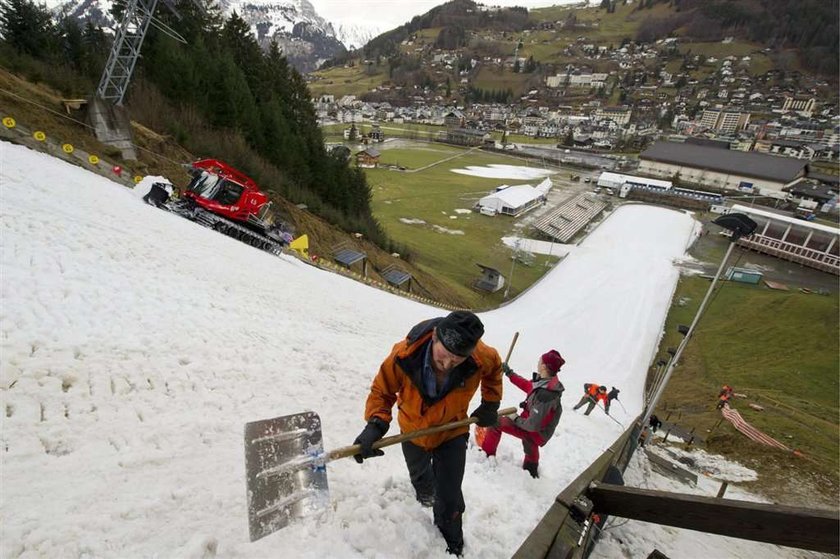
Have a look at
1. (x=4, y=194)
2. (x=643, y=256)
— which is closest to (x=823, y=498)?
(x=4, y=194)

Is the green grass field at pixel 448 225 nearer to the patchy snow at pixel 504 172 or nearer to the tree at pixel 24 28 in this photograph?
the patchy snow at pixel 504 172

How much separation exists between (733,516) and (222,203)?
17.5m

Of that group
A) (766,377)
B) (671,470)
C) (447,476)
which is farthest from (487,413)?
(766,377)

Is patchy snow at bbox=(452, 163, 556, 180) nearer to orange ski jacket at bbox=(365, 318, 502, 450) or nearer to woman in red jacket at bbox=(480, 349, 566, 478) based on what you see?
woman in red jacket at bbox=(480, 349, 566, 478)

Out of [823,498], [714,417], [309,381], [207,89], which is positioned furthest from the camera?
[207,89]

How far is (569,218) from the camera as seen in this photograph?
51.1 m

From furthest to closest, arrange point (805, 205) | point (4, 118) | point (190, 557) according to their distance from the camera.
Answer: point (805, 205) < point (4, 118) < point (190, 557)

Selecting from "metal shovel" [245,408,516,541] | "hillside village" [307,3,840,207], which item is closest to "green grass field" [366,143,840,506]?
"metal shovel" [245,408,516,541]

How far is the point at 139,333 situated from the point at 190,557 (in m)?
3.95

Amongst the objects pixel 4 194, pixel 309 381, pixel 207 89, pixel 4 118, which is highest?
pixel 207 89

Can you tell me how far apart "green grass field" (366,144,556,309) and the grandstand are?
4277 mm

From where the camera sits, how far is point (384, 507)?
14.9 ft

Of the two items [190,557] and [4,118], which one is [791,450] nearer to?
[190,557]

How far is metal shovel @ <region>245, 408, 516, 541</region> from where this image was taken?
3.55 m
